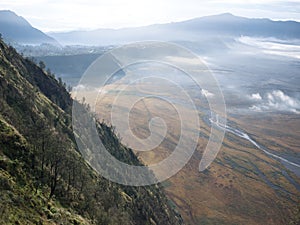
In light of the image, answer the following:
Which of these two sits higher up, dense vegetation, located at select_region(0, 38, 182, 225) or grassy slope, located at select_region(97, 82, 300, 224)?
dense vegetation, located at select_region(0, 38, 182, 225)

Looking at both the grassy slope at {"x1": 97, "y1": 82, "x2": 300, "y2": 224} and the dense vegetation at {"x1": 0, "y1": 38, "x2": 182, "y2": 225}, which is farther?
the grassy slope at {"x1": 97, "y1": 82, "x2": 300, "y2": 224}

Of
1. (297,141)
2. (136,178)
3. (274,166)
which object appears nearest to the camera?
(136,178)

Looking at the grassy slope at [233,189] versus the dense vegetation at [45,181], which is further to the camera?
the grassy slope at [233,189]

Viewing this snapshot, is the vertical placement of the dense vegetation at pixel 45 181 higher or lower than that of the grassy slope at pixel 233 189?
higher

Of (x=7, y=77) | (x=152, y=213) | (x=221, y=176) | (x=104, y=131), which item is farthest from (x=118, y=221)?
(x=221, y=176)

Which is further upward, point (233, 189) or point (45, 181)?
point (45, 181)

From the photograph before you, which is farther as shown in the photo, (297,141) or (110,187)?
(297,141)

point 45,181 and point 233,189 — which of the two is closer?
point 45,181

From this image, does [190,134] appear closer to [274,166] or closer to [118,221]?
[274,166]
